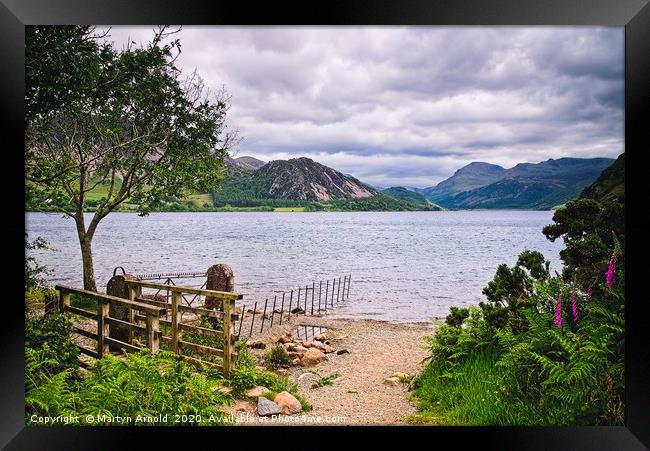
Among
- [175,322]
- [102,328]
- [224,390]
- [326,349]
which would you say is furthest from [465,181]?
[102,328]

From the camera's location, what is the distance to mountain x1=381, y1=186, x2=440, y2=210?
597 cm

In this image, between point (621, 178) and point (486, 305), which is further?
point (486, 305)

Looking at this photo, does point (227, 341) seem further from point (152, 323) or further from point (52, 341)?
point (52, 341)

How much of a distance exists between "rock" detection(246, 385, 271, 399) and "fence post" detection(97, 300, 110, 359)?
1.58m

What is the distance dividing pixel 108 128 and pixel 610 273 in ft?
17.3

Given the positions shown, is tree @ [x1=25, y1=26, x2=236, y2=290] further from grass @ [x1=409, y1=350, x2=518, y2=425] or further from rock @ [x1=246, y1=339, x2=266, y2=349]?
grass @ [x1=409, y1=350, x2=518, y2=425]

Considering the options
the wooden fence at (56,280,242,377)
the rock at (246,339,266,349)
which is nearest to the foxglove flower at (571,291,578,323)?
the wooden fence at (56,280,242,377)

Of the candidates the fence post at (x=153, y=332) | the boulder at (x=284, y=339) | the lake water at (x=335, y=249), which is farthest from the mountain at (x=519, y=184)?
the fence post at (x=153, y=332)

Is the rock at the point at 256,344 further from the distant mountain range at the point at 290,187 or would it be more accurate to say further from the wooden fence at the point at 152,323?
the distant mountain range at the point at 290,187

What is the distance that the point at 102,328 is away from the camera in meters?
4.74

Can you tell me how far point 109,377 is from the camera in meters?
4.14
